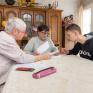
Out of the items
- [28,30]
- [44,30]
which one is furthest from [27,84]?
[28,30]

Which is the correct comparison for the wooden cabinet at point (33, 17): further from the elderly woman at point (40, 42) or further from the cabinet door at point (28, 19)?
the elderly woman at point (40, 42)

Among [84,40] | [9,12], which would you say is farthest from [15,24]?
[9,12]

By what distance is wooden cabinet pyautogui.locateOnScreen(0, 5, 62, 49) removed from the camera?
346 centimetres

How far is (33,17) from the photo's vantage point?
3.76 m

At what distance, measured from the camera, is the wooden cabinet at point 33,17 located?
3.46 metres

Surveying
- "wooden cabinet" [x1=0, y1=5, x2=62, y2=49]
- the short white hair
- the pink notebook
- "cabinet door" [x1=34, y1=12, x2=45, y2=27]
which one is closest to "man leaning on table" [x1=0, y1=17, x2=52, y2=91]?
the short white hair

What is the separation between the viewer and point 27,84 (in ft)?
1.95

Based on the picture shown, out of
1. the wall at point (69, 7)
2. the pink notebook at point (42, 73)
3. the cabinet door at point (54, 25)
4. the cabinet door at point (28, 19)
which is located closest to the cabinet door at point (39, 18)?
the cabinet door at point (28, 19)

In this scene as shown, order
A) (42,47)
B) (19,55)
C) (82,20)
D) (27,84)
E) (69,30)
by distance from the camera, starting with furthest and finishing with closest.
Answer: (82,20)
(42,47)
(69,30)
(19,55)
(27,84)

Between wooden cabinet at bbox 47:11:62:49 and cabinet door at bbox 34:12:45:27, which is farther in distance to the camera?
wooden cabinet at bbox 47:11:62:49

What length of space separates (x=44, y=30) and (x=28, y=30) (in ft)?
5.92

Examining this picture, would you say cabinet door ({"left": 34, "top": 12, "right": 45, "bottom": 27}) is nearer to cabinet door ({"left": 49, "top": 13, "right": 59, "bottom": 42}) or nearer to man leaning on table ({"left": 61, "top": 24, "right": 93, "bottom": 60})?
cabinet door ({"left": 49, "top": 13, "right": 59, "bottom": 42})

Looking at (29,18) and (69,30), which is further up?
(29,18)

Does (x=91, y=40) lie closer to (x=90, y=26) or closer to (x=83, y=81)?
(x=83, y=81)
